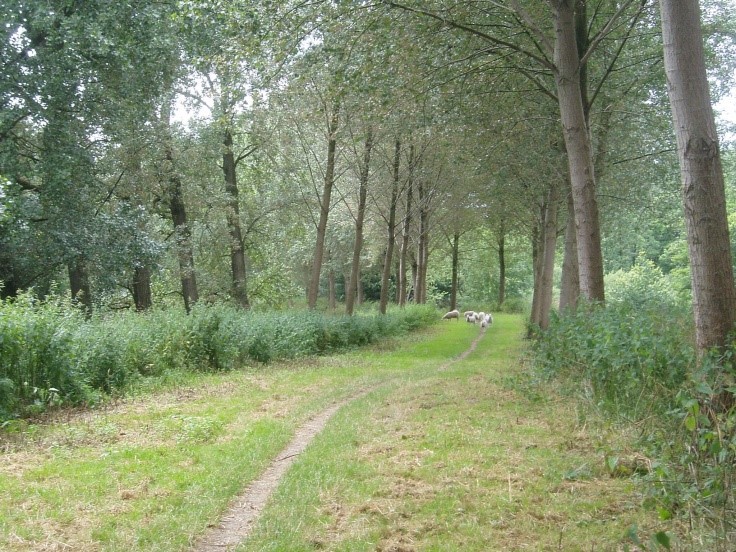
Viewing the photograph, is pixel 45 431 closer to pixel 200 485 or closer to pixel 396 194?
pixel 200 485

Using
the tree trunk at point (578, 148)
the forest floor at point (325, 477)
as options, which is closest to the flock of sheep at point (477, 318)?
the tree trunk at point (578, 148)

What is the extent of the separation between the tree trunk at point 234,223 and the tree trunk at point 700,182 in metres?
19.8

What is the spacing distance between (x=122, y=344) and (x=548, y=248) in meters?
13.9

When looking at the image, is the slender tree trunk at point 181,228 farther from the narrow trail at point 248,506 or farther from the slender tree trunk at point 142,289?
the narrow trail at point 248,506

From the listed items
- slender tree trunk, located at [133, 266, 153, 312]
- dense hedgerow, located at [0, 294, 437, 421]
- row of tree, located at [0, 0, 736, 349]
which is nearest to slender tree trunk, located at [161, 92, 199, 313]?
row of tree, located at [0, 0, 736, 349]

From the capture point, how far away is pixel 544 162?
1662 cm

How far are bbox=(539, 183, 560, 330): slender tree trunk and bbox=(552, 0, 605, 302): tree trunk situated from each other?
6.97 meters

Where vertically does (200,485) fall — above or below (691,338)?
below

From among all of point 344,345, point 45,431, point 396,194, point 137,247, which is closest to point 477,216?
point 396,194

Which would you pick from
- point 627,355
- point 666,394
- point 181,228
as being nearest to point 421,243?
point 181,228

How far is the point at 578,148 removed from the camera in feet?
34.6

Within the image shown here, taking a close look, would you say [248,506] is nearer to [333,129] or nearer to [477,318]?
[333,129]

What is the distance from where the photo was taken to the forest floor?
4438 mm

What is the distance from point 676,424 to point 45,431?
7276 mm
